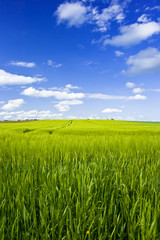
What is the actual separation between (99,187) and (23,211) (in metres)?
0.55

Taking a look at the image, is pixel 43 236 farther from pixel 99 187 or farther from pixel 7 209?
pixel 99 187

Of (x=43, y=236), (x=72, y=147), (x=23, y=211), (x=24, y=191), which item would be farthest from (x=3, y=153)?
(x=43, y=236)

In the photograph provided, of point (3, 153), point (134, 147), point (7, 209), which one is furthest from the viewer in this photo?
point (134, 147)

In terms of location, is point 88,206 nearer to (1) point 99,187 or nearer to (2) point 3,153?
(1) point 99,187

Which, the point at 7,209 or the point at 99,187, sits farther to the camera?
the point at 99,187

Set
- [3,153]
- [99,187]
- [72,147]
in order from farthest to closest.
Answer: [72,147]
[3,153]
[99,187]

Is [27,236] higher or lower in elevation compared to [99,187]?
lower

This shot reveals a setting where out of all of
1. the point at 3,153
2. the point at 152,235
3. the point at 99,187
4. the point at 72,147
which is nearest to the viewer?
the point at 152,235

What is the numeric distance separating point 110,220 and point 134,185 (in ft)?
1.17

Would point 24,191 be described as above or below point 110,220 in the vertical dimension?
above

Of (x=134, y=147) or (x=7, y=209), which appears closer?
(x=7, y=209)

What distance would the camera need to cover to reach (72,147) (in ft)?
9.27

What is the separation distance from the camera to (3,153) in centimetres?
254

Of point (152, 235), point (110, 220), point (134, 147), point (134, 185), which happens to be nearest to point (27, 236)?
point (110, 220)
